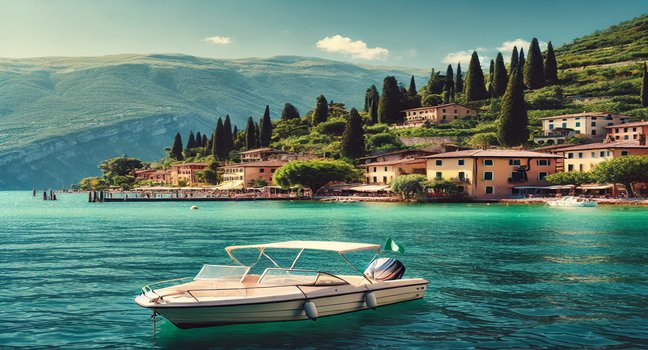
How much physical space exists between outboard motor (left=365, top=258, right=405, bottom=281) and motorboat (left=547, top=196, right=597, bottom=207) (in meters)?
68.4

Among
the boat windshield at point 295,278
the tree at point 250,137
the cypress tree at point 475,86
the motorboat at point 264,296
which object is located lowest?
the motorboat at point 264,296

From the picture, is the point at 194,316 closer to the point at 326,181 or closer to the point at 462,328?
the point at 462,328

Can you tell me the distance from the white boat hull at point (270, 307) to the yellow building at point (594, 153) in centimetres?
8520

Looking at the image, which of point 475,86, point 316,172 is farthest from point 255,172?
point 475,86

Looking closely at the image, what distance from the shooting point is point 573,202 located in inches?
3361

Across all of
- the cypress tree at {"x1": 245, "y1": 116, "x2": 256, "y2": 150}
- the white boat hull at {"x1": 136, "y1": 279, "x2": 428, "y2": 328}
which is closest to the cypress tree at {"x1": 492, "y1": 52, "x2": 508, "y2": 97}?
the cypress tree at {"x1": 245, "y1": 116, "x2": 256, "y2": 150}

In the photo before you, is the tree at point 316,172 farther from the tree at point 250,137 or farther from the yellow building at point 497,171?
the tree at point 250,137

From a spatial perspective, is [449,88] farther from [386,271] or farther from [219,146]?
[386,271]

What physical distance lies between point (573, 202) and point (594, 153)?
17.0m

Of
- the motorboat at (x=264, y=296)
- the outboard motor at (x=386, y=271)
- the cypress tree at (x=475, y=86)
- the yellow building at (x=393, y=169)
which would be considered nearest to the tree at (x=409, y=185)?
the yellow building at (x=393, y=169)

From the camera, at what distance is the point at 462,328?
19.0 metres

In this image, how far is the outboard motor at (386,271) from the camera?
2223 cm

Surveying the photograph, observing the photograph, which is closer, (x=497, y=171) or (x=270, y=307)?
(x=270, y=307)

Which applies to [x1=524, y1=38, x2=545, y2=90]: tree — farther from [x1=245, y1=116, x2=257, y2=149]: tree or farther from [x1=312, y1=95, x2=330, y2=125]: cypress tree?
[x1=245, y1=116, x2=257, y2=149]: tree
